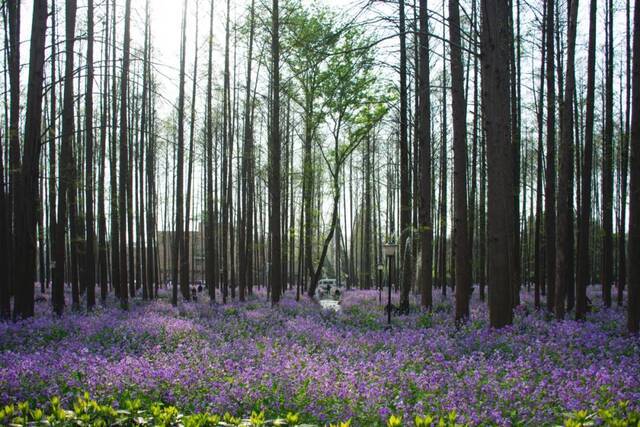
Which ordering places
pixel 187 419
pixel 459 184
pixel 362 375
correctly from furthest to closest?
pixel 459 184 → pixel 362 375 → pixel 187 419

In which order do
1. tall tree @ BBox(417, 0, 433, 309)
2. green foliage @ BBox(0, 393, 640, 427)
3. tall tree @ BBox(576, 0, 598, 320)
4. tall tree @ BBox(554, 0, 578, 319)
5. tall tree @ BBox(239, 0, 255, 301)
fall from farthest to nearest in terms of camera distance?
1. tall tree @ BBox(239, 0, 255, 301)
2. tall tree @ BBox(417, 0, 433, 309)
3. tall tree @ BBox(576, 0, 598, 320)
4. tall tree @ BBox(554, 0, 578, 319)
5. green foliage @ BBox(0, 393, 640, 427)

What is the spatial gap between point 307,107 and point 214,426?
1920cm

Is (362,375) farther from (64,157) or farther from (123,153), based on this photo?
(123,153)

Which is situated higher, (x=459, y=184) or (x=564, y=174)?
(x=564, y=174)

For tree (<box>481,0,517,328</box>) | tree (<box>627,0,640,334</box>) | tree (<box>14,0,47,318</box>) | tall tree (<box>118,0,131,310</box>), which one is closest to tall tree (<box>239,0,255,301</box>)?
tall tree (<box>118,0,131,310</box>)

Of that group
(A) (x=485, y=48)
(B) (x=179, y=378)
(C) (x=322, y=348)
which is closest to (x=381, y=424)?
(B) (x=179, y=378)

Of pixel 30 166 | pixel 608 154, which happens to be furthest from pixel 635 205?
pixel 30 166

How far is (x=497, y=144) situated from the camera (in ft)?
28.8

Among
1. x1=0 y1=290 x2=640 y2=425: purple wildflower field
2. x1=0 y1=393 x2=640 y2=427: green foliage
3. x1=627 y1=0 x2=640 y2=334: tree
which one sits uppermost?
x1=627 y1=0 x2=640 y2=334: tree

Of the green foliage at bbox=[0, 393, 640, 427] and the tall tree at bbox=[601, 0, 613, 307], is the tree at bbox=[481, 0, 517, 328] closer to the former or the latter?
the green foliage at bbox=[0, 393, 640, 427]

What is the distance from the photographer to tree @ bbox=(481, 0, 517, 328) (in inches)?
346

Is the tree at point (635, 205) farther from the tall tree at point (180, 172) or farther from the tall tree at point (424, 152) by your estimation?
the tall tree at point (180, 172)

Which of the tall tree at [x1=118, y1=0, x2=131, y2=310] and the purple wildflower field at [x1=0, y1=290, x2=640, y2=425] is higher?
the tall tree at [x1=118, y1=0, x2=131, y2=310]

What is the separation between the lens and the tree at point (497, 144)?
8781 mm
